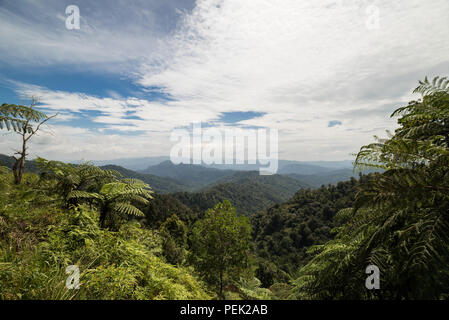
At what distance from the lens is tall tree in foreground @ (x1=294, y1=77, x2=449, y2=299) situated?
153 cm

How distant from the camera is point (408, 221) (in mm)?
2051

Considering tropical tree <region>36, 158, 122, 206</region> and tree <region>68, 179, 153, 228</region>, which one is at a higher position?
tropical tree <region>36, 158, 122, 206</region>

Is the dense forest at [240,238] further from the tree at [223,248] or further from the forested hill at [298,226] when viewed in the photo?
the forested hill at [298,226]

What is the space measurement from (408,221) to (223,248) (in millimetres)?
6252

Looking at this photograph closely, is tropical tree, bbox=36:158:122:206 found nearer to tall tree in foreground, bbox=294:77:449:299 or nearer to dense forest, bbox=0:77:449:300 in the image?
dense forest, bbox=0:77:449:300

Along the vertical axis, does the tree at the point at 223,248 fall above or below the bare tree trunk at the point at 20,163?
below

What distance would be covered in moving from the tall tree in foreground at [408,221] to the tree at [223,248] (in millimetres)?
4757

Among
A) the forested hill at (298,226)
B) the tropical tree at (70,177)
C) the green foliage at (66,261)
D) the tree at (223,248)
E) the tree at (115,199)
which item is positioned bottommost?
the forested hill at (298,226)

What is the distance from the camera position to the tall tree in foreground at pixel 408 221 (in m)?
1.53

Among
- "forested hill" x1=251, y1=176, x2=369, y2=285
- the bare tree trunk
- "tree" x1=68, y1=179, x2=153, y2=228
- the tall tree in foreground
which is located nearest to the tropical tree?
"tree" x1=68, y1=179, x2=153, y2=228

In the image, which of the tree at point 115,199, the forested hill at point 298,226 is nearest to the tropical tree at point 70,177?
the tree at point 115,199

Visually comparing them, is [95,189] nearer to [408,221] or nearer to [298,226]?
[408,221]

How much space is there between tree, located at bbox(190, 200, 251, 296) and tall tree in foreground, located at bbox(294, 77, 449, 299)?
4.76 meters
